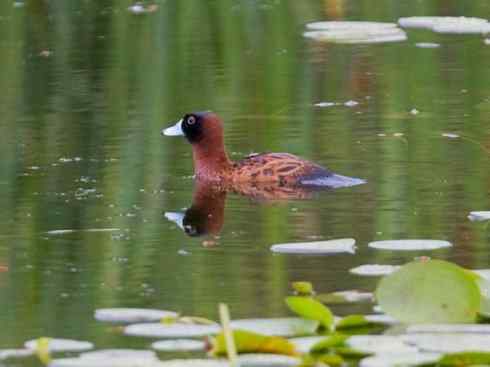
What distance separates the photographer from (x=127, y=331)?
5.76 m

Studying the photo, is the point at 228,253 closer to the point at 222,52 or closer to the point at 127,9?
the point at 222,52

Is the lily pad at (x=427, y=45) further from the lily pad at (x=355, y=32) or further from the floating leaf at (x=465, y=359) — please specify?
the floating leaf at (x=465, y=359)

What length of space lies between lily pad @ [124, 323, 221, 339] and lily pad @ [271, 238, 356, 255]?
1353 mm

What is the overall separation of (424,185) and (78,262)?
2.25m

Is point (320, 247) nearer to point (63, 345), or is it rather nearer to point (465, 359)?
point (63, 345)

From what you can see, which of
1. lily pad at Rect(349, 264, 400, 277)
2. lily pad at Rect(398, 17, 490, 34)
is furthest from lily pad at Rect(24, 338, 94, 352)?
lily pad at Rect(398, 17, 490, 34)

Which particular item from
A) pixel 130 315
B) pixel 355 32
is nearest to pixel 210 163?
pixel 130 315

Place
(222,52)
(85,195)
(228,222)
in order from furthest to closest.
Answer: (222,52)
(85,195)
(228,222)

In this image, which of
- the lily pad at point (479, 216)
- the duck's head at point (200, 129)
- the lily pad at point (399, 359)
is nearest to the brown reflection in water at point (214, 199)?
the duck's head at point (200, 129)

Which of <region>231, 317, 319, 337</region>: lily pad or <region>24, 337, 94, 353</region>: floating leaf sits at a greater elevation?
<region>24, 337, 94, 353</region>: floating leaf

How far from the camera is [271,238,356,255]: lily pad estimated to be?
707 cm

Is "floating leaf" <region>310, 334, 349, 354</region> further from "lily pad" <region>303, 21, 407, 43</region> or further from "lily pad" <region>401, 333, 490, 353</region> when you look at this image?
"lily pad" <region>303, 21, 407, 43</region>

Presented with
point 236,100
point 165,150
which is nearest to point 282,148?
point 165,150

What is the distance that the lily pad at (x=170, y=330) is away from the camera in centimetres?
570
